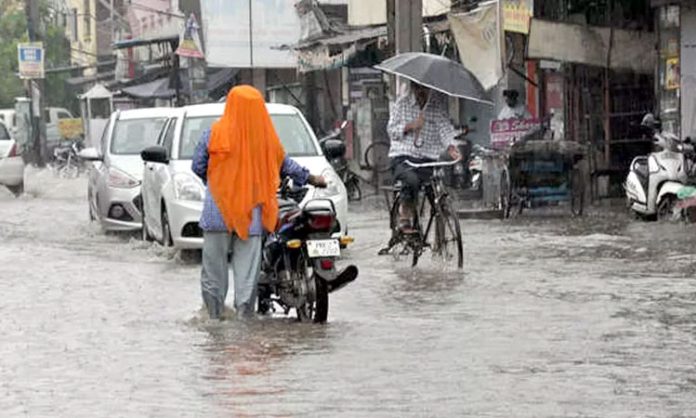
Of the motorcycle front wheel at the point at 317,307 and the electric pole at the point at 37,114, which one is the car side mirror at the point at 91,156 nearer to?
the motorcycle front wheel at the point at 317,307

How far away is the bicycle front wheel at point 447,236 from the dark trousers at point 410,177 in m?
0.32

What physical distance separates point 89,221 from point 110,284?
969 cm

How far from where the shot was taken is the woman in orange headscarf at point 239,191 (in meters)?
10.5

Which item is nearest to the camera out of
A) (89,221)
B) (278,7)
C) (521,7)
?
(521,7)

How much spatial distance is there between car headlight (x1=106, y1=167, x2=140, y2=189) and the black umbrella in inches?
208

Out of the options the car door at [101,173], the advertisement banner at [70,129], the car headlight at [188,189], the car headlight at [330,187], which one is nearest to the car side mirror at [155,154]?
the car headlight at [188,189]

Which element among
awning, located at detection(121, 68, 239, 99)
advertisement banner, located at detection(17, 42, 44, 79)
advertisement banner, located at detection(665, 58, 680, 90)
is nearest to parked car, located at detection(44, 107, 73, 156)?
advertisement banner, located at detection(17, 42, 44, 79)

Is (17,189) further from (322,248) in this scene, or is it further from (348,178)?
(322,248)

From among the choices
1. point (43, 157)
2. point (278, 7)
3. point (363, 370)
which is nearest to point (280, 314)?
point (363, 370)

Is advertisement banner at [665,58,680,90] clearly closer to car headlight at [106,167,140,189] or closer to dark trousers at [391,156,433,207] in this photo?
car headlight at [106,167,140,189]

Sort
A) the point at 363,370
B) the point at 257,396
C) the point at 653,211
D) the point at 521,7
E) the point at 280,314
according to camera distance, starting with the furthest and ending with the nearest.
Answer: the point at 521,7 → the point at 653,211 → the point at 280,314 → the point at 363,370 → the point at 257,396

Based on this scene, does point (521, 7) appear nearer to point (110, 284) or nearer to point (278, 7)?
point (110, 284)

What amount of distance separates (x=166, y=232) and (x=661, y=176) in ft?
19.0

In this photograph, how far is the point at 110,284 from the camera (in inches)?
548
